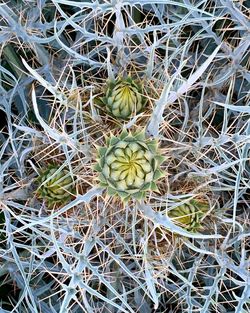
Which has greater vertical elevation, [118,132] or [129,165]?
[129,165]

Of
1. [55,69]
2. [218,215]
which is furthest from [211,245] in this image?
[55,69]

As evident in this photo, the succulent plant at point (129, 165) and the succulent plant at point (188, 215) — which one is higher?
the succulent plant at point (129, 165)

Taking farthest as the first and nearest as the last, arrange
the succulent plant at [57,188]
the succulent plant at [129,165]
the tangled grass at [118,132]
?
1. the succulent plant at [57,188]
2. the tangled grass at [118,132]
3. the succulent plant at [129,165]

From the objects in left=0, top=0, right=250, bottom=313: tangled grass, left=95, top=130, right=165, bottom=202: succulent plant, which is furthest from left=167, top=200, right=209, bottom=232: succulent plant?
left=95, top=130, right=165, bottom=202: succulent plant

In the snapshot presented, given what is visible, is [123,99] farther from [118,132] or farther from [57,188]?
[57,188]

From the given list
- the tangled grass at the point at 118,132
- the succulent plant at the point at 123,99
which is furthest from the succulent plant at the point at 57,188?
the succulent plant at the point at 123,99

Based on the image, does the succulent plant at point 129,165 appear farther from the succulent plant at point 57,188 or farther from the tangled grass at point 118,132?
the succulent plant at point 57,188

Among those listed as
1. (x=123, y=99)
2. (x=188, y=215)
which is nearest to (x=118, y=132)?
(x=123, y=99)
